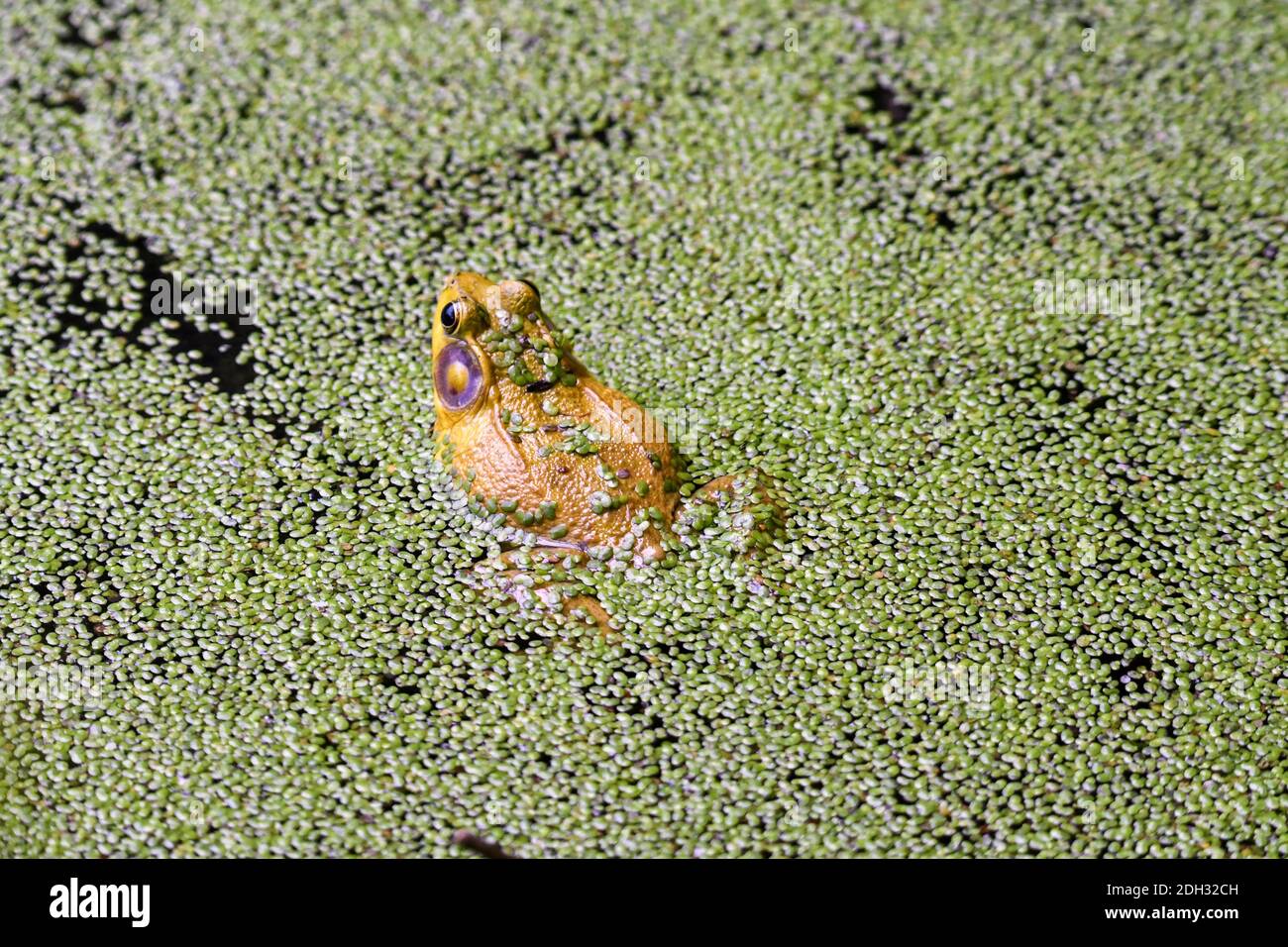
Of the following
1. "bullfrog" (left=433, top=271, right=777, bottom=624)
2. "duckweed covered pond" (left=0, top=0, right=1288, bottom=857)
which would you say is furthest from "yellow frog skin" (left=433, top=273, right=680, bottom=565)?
"duckweed covered pond" (left=0, top=0, right=1288, bottom=857)

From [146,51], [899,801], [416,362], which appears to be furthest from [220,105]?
[899,801]

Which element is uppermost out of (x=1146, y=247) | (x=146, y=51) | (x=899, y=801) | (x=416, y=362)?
(x=146, y=51)

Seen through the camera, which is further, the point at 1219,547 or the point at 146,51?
the point at 146,51

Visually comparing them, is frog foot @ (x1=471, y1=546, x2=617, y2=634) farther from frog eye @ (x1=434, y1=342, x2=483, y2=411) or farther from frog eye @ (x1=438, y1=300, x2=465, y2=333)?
frog eye @ (x1=438, y1=300, x2=465, y2=333)

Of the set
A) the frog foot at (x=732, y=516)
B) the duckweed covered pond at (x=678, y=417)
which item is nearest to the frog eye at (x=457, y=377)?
the duckweed covered pond at (x=678, y=417)

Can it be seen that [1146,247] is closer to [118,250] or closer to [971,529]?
[971,529]

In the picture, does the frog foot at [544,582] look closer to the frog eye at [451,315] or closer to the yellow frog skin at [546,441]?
the yellow frog skin at [546,441]

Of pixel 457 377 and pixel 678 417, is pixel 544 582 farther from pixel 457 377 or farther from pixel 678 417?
pixel 678 417

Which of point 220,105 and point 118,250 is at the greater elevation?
point 220,105
